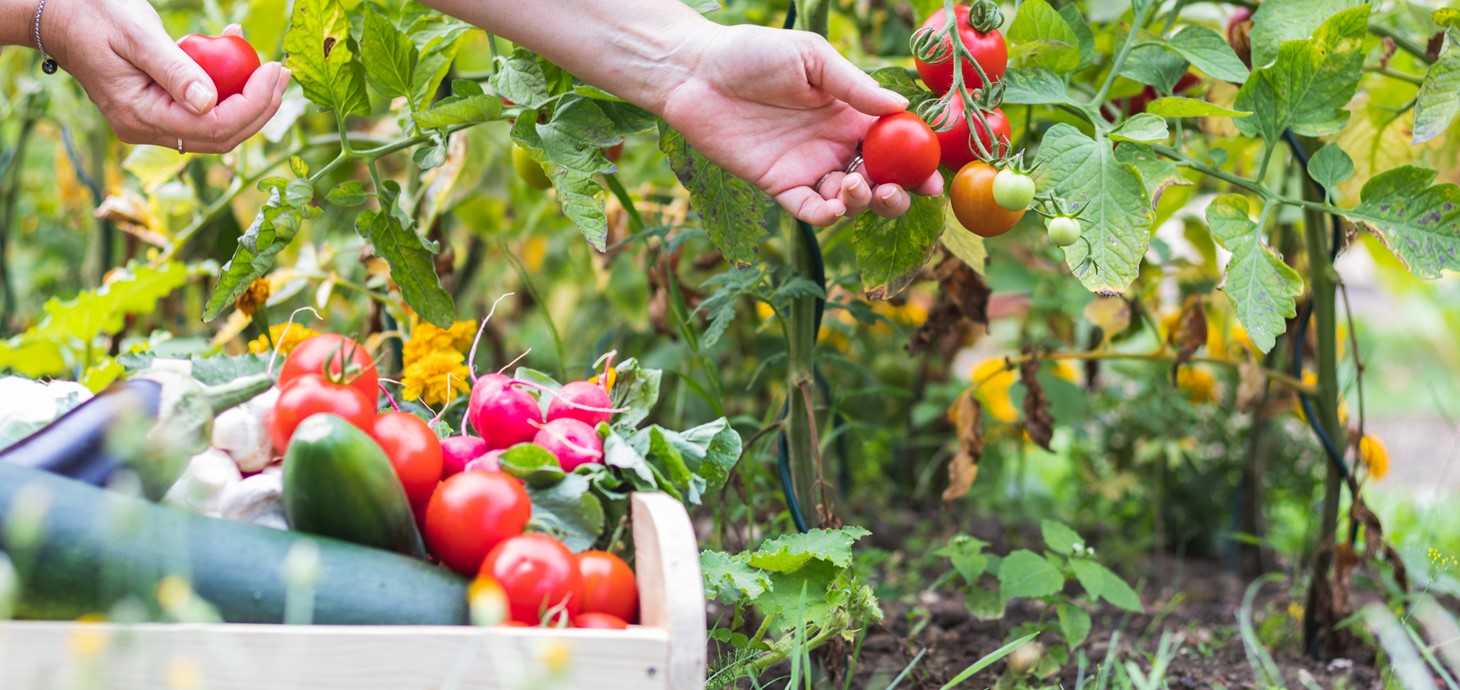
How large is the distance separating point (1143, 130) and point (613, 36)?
0.59 m

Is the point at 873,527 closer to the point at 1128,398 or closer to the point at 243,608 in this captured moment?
the point at 1128,398

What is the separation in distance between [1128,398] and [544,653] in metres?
1.98

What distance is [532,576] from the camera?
815mm

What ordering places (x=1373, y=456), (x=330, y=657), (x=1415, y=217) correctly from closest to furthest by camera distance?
(x=330, y=657)
(x=1415, y=217)
(x=1373, y=456)

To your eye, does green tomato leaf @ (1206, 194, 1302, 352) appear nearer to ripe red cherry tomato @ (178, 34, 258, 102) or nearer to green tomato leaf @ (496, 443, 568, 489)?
green tomato leaf @ (496, 443, 568, 489)

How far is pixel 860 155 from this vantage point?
1.30m

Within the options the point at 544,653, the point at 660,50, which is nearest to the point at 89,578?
the point at 544,653

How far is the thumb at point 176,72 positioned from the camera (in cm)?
124

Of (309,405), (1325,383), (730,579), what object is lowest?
(1325,383)

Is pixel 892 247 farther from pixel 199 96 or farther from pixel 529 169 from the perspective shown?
pixel 199 96

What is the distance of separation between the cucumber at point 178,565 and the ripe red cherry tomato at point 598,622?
0.09 m

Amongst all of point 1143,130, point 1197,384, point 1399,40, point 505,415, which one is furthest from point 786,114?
point 1197,384

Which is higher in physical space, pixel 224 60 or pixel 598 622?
pixel 224 60

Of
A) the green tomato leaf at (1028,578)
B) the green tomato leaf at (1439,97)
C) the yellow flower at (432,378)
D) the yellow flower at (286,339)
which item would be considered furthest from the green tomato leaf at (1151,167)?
the yellow flower at (286,339)
